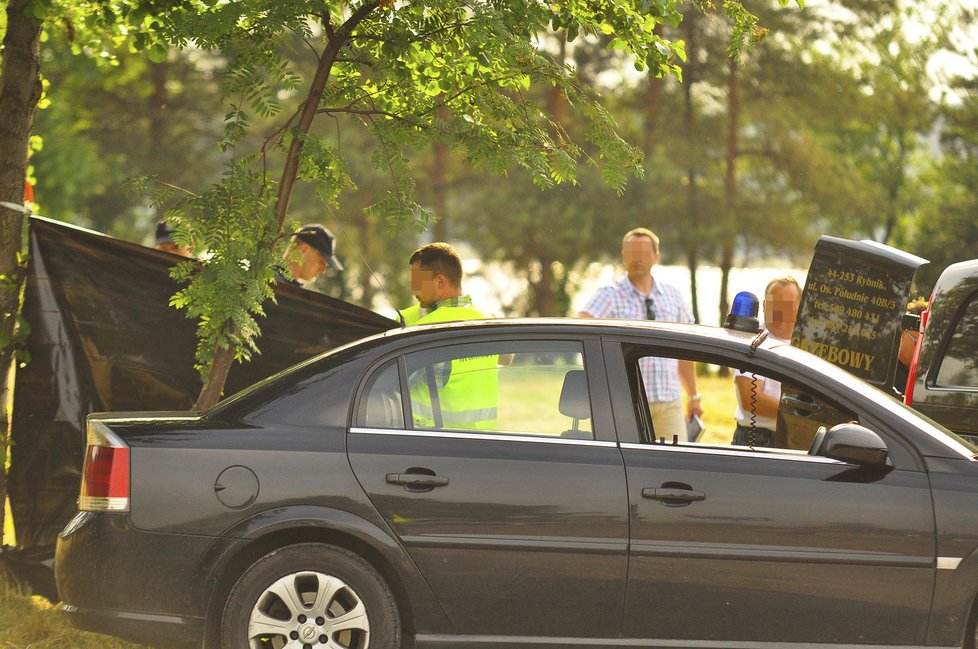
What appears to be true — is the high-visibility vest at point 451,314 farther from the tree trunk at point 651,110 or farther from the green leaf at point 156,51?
the tree trunk at point 651,110

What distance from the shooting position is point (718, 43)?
30.3m

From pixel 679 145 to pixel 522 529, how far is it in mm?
26646

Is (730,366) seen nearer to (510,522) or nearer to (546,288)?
(510,522)

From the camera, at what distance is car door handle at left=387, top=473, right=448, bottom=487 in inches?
176

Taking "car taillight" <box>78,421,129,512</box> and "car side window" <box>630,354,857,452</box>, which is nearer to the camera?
"car taillight" <box>78,421,129,512</box>

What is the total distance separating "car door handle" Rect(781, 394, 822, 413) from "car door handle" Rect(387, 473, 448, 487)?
1715 mm

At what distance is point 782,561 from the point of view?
14.5ft

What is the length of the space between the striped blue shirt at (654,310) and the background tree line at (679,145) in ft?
67.4

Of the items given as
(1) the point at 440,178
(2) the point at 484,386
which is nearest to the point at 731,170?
(1) the point at 440,178

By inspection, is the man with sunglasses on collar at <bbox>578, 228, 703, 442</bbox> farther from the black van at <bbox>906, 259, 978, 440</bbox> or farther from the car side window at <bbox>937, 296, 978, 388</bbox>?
the car side window at <bbox>937, 296, 978, 388</bbox>

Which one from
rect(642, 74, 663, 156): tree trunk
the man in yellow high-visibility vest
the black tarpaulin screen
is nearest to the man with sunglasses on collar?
the black tarpaulin screen

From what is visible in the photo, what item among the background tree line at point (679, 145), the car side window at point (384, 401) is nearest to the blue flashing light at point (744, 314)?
the car side window at point (384, 401)

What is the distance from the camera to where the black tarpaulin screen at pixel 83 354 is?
20.7 ft

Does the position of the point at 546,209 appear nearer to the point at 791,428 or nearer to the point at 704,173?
the point at 704,173
